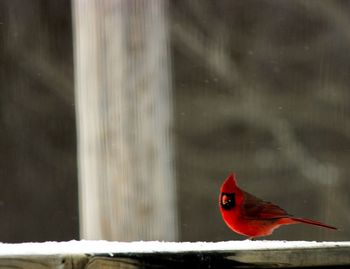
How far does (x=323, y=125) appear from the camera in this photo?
5.91 m

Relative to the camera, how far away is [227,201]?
7.89 feet

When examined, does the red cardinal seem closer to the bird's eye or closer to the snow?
the bird's eye

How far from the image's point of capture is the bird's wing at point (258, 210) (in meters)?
2.40

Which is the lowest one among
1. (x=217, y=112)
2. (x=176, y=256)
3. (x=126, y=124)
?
(x=176, y=256)

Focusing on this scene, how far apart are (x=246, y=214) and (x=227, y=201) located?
0.06 metres

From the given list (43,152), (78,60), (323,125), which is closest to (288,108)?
(323,125)

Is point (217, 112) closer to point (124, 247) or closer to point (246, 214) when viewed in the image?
point (246, 214)

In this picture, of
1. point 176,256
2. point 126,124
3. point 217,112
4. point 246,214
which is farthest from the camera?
point 217,112

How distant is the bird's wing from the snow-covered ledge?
0.86 meters

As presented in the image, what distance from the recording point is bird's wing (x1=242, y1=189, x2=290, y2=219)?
7.88ft

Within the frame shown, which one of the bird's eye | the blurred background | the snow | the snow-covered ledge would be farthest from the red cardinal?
the blurred background

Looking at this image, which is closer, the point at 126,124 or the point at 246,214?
the point at 126,124

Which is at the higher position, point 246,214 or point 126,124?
point 126,124

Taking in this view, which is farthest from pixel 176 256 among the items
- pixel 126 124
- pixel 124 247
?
pixel 126 124
